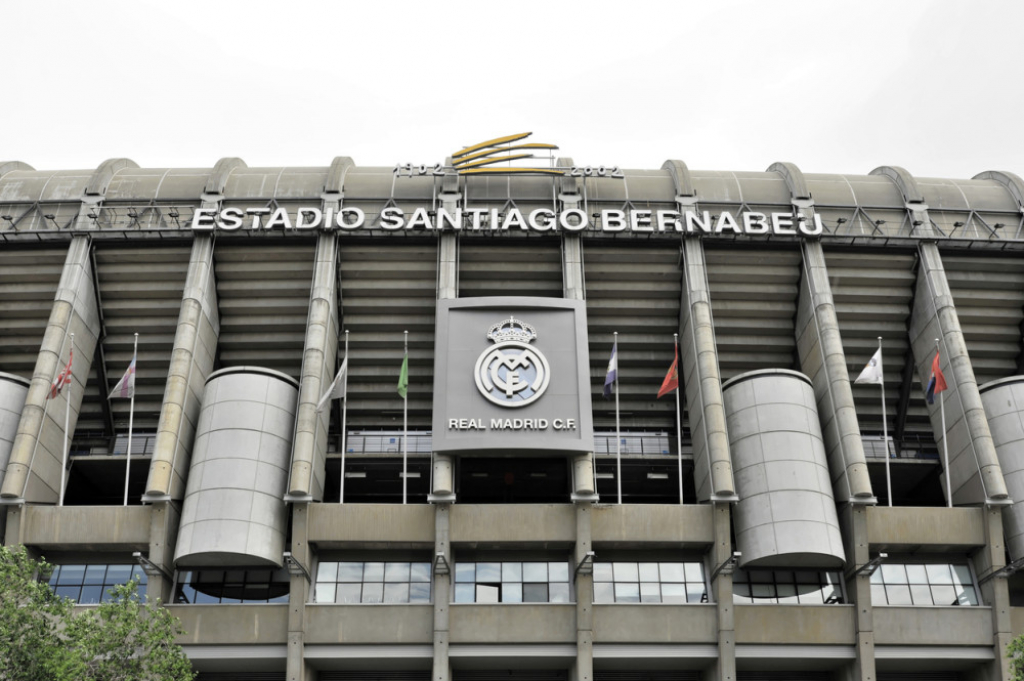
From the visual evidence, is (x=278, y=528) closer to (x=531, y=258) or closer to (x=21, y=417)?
(x=21, y=417)

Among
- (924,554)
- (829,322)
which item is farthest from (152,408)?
(924,554)

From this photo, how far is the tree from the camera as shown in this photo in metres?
31.0

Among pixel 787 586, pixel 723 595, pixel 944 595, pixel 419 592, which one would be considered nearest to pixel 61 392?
pixel 419 592

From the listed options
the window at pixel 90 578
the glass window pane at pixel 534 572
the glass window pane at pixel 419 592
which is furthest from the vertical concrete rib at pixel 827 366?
the window at pixel 90 578

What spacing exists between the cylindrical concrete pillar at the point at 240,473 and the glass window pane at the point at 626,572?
14767mm

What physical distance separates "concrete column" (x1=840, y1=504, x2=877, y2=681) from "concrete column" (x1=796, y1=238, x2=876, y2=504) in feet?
2.83

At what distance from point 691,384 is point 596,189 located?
470 inches

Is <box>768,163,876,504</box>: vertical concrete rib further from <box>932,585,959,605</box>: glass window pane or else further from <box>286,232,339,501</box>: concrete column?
<box>286,232,339,501</box>: concrete column

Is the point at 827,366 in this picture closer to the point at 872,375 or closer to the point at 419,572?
the point at 872,375

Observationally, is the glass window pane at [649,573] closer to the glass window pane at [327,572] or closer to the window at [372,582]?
the window at [372,582]

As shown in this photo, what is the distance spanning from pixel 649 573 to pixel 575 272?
15.0 metres

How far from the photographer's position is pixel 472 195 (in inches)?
2093

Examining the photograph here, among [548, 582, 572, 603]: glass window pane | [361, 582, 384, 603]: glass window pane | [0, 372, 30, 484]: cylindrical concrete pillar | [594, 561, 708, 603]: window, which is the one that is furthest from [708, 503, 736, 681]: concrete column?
[0, 372, 30, 484]: cylindrical concrete pillar

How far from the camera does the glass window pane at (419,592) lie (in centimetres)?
4425
